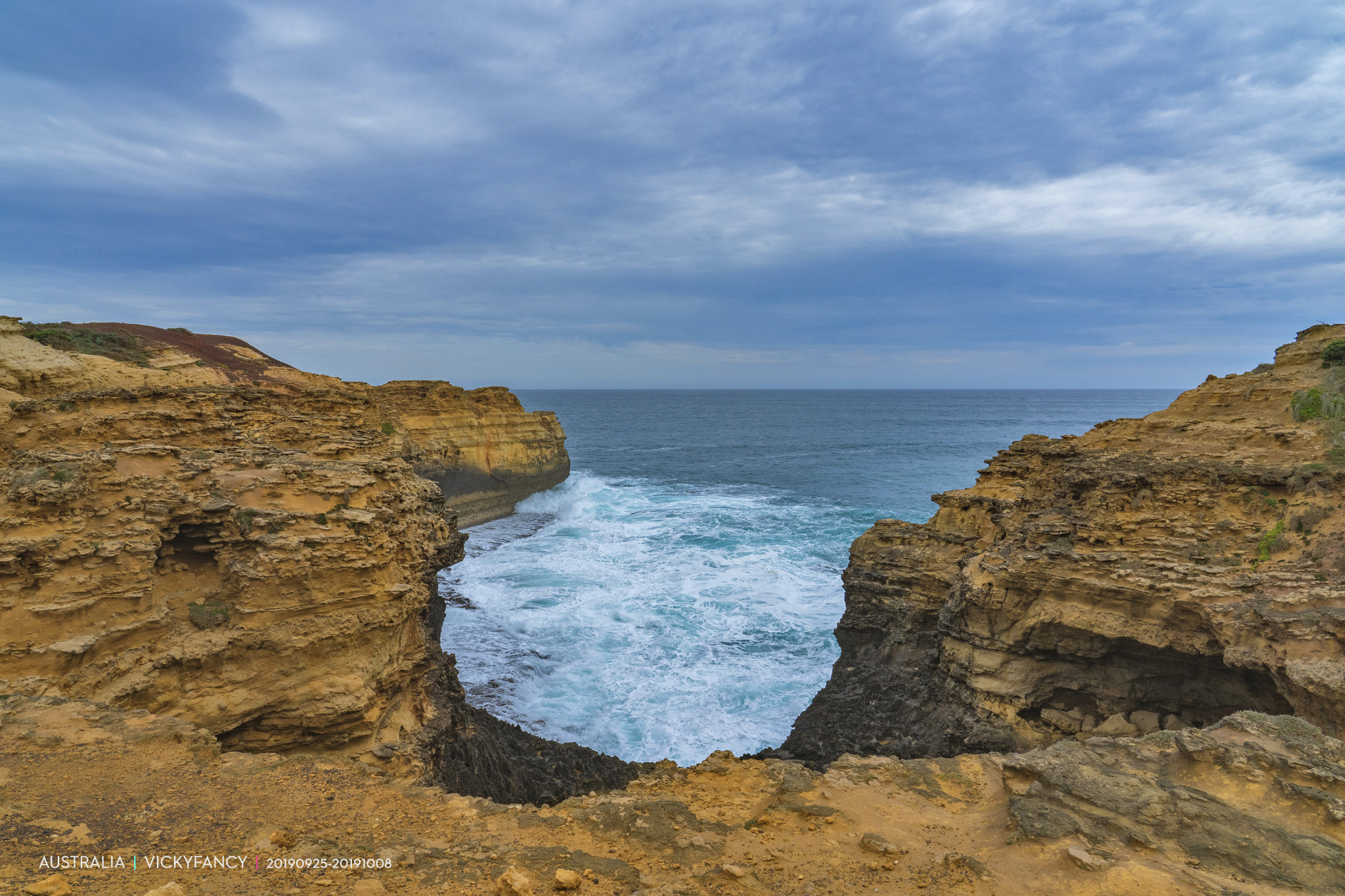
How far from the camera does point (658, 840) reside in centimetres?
557

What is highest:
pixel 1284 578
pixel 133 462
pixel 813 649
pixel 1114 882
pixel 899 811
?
pixel 133 462

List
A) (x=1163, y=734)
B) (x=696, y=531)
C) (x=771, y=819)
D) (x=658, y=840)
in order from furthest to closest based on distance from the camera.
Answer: (x=696, y=531)
(x=1163, y=734)
(x=771, y=819)
(x=658, y=840)

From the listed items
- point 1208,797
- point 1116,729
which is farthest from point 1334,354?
point 1208,797

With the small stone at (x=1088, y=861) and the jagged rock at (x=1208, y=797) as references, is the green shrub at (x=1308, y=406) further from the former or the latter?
the small stone at (x=1088, y=861)

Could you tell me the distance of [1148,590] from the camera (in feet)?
30.9

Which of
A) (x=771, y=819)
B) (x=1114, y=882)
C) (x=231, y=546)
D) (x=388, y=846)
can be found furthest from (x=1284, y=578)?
(x=231, y=546)

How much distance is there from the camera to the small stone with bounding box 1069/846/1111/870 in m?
4.80

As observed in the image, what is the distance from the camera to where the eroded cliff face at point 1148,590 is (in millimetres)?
8609

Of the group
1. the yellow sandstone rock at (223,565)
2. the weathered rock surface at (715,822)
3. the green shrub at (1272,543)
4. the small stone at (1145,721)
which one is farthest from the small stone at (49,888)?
the green shrub at (1272,543)

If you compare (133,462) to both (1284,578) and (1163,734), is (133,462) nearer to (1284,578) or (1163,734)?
(1163,734)

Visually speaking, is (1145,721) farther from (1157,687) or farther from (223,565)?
(223,565)

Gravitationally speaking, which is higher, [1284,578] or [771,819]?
[1284,578]

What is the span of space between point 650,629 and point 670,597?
2875 mm

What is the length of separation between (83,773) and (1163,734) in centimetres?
1074
